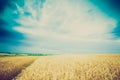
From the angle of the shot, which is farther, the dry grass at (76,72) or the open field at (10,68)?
the open field at (10,68)

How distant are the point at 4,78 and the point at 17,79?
148 centimetres

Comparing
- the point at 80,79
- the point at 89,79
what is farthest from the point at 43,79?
the point at 89,79

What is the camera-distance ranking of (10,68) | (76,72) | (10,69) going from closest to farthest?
(76,72), (10,69), (10,68)

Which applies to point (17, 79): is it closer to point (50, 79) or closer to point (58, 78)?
point (50, 79)

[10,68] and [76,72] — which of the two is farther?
[10,68]

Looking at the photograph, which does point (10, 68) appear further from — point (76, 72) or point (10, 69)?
point (76, 72)

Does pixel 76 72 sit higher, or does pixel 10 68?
pixel 76 72

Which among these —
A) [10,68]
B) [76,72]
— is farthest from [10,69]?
[76,72]

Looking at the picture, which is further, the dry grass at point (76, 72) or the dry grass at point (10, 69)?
the dry grass at point (10, 69)

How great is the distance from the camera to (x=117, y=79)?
7.81 meters

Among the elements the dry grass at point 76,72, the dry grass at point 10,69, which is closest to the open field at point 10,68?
the dry grass at point 10,69

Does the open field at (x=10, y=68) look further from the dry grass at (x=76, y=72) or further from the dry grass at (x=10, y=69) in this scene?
the dry grass at (x=76, y=72)

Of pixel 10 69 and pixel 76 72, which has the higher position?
pixel 76 72

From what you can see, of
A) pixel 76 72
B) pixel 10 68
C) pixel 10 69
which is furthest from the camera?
pixel 10 68
